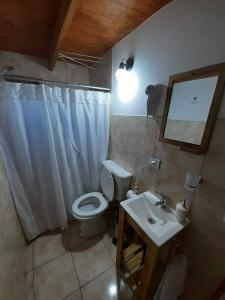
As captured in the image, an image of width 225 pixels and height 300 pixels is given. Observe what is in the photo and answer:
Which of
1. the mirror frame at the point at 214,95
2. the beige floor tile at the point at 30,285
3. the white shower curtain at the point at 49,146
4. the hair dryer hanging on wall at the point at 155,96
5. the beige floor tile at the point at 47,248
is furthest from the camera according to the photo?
the beige floor tile at the point at 47,248

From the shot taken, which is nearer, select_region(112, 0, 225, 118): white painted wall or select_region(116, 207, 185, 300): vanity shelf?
select_region(112, 0, 225, 118): white painted wall

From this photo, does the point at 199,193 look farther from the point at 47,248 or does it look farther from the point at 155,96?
the point at 47,248

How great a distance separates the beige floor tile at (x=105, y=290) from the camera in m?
1.20

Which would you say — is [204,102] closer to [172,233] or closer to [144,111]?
[144,111]

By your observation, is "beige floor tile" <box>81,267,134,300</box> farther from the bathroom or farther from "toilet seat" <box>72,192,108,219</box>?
"toilet seat" <box>72,192,108,219</box>

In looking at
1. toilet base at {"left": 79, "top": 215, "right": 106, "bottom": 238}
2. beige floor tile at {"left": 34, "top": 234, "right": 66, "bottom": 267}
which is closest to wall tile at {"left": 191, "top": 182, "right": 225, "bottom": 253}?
toilet base at {"left": 79, "top": 215, "right": 106, "bottom": 238}

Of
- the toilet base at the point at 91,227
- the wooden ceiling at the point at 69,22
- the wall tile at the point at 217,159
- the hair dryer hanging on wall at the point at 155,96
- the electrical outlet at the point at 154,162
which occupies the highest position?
the wooden ceiling at the point at 69,22

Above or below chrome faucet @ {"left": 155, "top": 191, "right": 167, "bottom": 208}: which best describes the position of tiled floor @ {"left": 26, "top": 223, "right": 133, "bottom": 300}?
below

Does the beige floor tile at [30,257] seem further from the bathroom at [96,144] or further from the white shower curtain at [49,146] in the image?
the white shower curtain at [49,146]

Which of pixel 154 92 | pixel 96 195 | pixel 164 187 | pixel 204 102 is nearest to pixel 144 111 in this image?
pixel 154 92

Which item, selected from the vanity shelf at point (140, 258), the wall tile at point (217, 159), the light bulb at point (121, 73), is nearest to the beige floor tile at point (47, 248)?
the vanity shelf at point (140, 258)

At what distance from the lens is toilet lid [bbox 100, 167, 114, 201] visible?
163 centimetres

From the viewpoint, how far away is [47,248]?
158cm

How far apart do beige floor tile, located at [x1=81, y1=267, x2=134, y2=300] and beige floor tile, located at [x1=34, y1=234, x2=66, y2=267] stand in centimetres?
48
